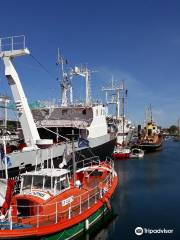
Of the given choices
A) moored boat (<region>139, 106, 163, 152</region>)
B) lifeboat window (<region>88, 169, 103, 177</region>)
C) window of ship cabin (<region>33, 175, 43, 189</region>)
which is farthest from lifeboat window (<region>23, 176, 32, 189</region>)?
moored boat (<region>139, 106, 163, 152</region>)

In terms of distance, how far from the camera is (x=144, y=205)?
2711 cm

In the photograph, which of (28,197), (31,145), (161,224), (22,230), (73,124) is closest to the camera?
(22,230)

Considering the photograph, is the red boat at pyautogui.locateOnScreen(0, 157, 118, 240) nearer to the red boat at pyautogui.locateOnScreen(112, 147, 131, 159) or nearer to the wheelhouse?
the wheelhouse

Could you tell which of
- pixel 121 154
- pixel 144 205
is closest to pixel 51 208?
pixel 144 205

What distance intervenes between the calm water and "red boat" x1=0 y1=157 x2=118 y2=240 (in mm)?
1597

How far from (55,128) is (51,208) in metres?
27.1

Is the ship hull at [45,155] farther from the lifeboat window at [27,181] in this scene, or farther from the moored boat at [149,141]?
the moored boat at [149,141]

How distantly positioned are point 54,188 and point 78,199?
7.18ft

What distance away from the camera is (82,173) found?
82.6 ft

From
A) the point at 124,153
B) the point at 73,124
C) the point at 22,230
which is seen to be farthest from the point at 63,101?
the point at 22,230

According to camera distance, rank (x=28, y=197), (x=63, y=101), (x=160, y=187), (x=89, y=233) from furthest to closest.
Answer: (x=63, y=101)
(x=160, y=187)
(x=89, y=233)
(x=28, y=197)

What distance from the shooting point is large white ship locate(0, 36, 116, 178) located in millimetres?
27544

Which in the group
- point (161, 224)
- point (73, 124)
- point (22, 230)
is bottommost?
point (161, 224)

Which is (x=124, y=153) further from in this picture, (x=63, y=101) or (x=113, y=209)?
(x=113, y=209)
